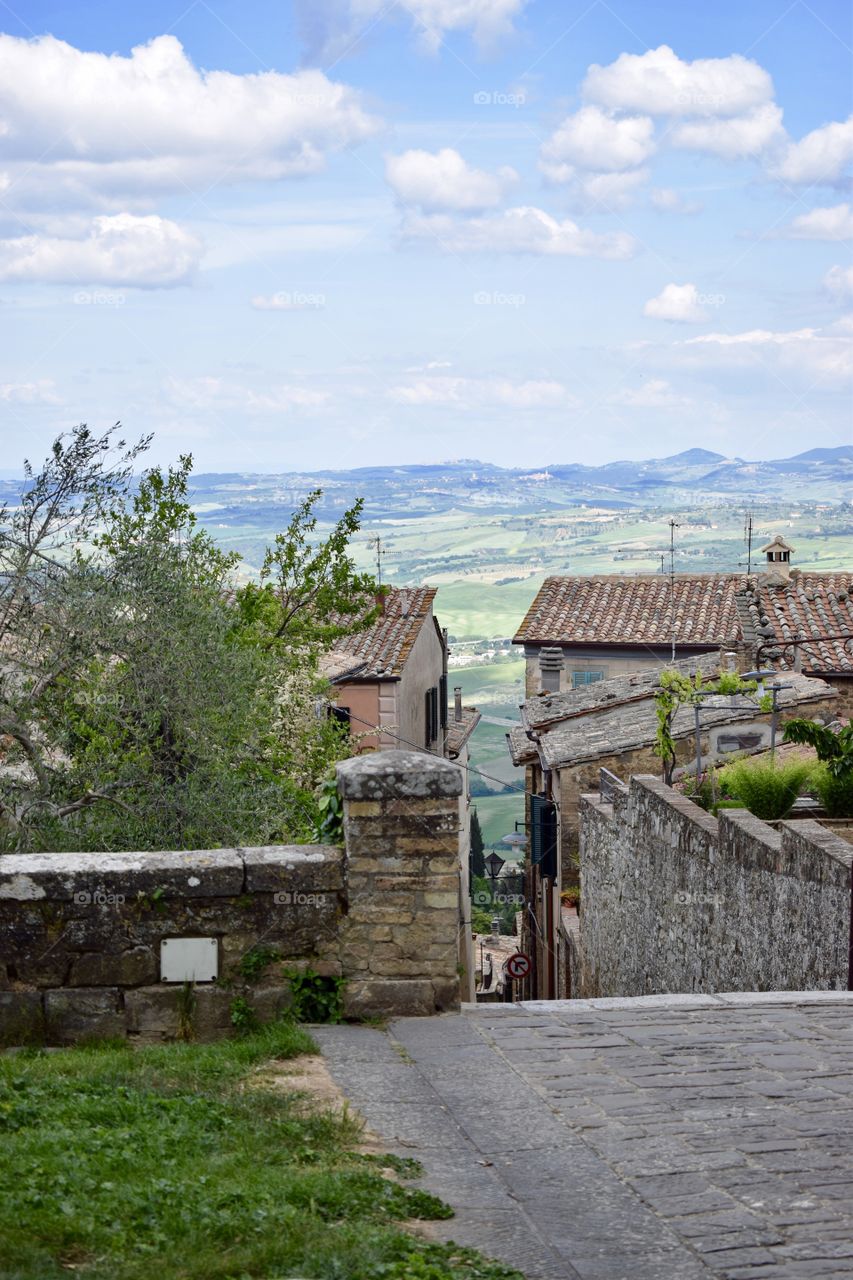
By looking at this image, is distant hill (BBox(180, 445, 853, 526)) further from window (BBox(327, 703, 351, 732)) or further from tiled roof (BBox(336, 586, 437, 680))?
window (BBox(327, 703, 351, 732))

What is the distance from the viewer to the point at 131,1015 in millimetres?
7191

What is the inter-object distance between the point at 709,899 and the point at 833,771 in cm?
204

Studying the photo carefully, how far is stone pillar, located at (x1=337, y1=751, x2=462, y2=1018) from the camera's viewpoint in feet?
24.5

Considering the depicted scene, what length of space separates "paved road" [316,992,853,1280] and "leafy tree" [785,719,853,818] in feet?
16.1

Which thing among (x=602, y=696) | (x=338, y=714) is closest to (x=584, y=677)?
(x=338, y=714)

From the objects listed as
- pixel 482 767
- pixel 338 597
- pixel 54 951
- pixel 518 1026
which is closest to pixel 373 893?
pixel 518 1026

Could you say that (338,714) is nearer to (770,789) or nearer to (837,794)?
(770,789)

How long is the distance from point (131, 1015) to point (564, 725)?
1692 cm

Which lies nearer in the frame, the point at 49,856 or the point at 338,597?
the point at 49,856

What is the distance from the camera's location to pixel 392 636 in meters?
34.8

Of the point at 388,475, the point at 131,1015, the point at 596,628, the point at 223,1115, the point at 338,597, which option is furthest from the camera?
the point at 388,475

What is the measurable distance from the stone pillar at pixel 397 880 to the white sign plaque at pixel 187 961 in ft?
2.26

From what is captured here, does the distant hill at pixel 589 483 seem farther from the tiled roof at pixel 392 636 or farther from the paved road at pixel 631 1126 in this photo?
the paved road at pixel 631 1126

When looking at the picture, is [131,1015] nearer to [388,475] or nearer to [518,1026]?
[518,1026]
